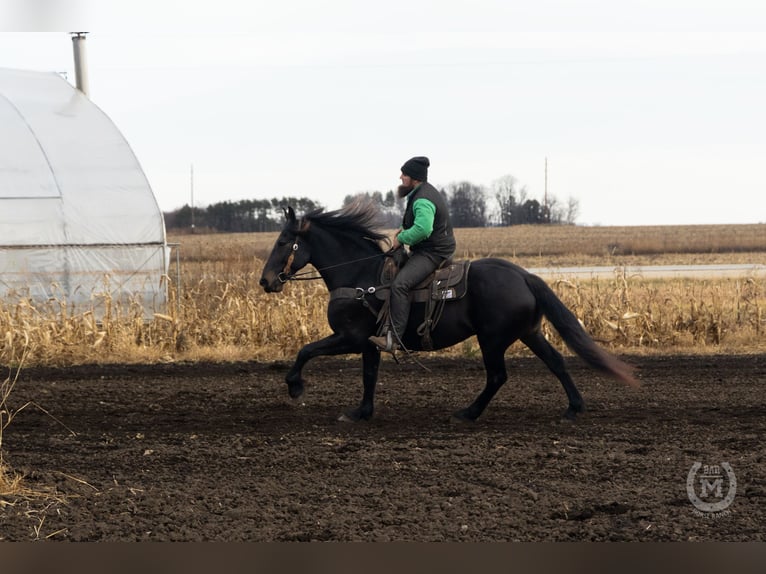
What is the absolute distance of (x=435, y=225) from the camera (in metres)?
8.49

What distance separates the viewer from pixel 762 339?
1464cm

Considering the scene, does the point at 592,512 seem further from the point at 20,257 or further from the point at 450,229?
the point at 20,257

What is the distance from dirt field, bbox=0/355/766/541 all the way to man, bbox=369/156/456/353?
3.26ft

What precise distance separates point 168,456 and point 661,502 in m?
3.91

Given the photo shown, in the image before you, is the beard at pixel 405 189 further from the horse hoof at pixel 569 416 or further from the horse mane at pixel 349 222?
the horse hoof at pixel 569 416

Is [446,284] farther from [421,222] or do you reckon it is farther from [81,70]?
[81,70]

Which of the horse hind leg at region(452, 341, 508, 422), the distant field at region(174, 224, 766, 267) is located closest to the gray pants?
the horse hind leg at region(452, 341, 508, 422)

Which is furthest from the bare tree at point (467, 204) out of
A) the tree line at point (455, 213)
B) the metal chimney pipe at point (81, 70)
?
the metal chimney pipe at point (81, 70)

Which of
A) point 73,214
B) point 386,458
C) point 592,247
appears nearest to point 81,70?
point 73,214

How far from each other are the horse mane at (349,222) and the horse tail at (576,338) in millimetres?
1652

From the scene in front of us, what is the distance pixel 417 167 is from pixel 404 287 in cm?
112

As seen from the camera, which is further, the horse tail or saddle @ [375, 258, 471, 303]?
saddle @ [375, 258, 471, 303]

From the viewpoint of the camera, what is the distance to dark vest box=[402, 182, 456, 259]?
834cm

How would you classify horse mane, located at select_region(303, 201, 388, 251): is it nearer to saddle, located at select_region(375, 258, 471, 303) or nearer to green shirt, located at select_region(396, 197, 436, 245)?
saddle, located at select_region(375, 258, 471, 303)
